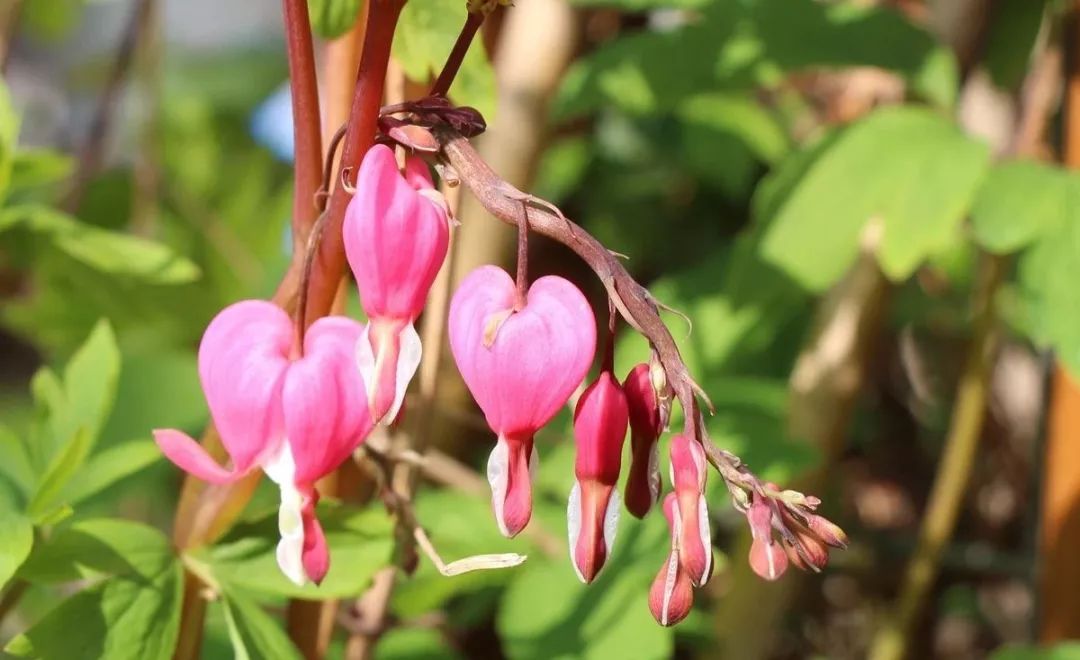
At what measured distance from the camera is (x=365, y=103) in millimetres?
499

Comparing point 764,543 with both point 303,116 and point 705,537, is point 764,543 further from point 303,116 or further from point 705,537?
point 303,116

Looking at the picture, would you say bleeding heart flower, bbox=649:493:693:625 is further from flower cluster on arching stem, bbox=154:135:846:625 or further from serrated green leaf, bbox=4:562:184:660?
serrated green leaf, bbox=4:562:184:660

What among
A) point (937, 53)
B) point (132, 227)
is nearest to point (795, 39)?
point (937, 53)

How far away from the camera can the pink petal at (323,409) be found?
0.49 metres

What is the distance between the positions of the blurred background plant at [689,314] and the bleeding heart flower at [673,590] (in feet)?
0.77

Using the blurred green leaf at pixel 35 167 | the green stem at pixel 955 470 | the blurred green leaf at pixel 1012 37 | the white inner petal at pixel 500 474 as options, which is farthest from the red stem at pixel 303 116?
the blurred green leaf at pixel 1012 37

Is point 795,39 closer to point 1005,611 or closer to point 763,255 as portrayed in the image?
point 763,255

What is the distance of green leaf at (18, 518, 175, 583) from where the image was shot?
0.61m

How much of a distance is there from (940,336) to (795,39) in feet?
2.53

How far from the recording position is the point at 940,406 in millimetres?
1642

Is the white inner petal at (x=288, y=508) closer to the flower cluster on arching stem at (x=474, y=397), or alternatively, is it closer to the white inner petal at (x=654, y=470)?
the flower cluster on arching stem at (x=474, y=397)

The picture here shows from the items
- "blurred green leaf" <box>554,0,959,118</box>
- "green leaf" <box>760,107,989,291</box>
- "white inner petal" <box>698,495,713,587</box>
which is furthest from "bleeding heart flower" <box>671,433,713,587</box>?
"blurred green leaf" <box>554,0,959,118</box>

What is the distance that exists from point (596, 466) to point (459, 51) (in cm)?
19

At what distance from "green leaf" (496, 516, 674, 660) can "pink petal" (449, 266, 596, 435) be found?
1.06 feet
